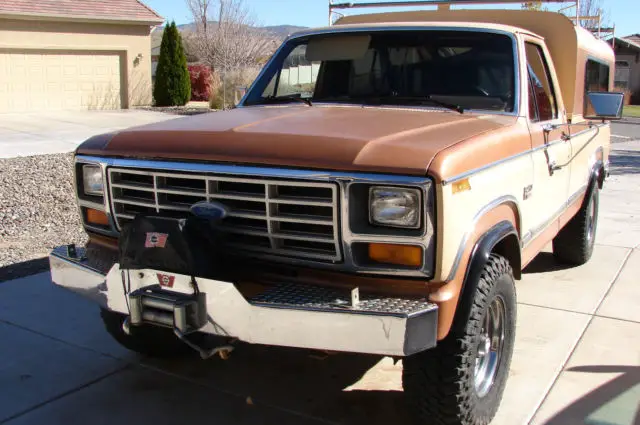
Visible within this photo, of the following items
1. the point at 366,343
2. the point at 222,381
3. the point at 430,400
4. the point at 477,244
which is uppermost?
the point at 477,244

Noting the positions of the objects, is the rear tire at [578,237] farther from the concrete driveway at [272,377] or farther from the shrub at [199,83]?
the shrub at [199,83]

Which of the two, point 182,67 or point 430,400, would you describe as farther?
point 182,67

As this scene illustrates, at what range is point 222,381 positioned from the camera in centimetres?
406

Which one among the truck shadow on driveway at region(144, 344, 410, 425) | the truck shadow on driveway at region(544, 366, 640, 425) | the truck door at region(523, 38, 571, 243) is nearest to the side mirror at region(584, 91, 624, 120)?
the truck door at region(523, 38, 571, 243)

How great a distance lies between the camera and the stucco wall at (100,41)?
21.0 m

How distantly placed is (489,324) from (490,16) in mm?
3395

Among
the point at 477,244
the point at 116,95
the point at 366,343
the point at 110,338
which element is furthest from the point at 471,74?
the point at 116,95

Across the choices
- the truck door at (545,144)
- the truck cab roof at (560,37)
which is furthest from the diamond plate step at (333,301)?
the truck cab roof at (560,37)

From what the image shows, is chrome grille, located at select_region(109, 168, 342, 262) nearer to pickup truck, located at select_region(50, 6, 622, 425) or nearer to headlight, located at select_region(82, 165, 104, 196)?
pickup truck, located at select_region(50, 6, 622, 425)

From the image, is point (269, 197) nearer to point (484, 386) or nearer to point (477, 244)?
point (477, 244)

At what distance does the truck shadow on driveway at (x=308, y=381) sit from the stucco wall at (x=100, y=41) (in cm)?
1932

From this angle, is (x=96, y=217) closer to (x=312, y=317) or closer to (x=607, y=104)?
(x=312, y=317)

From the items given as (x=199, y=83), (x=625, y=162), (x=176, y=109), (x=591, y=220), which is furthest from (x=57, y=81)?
(x=591, y=220)

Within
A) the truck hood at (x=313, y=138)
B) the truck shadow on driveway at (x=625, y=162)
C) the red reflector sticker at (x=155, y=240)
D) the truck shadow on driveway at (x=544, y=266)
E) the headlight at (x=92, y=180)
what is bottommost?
the truck shadow on driveway at (x=625, y=162)
